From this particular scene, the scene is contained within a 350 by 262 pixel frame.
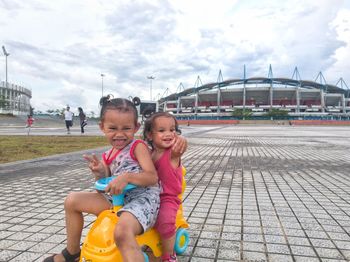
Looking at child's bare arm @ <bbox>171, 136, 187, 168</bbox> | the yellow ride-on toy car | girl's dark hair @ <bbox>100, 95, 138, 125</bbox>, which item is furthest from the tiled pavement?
girl's dark hair @ <bbox>100, 95, 138, 125</bbox>

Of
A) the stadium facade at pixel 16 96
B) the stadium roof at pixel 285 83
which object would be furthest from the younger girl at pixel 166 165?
the stadium roof at pixel 285 83

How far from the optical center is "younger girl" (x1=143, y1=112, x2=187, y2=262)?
2223 millimetres

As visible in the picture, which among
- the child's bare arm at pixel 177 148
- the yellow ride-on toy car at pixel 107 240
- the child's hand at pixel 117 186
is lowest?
the yellow ride-on toy car at pixel 107 240

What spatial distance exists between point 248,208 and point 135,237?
2.40 meters

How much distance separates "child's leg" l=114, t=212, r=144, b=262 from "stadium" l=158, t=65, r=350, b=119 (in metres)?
92.6

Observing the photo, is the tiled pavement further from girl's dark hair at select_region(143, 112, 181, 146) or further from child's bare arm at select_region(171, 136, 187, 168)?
girl's dark hair at select_region(143, 112, 181, 146)

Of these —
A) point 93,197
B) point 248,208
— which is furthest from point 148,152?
point 248,208

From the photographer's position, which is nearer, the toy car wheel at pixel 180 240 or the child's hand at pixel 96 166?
the child's hand at pixel 96 166

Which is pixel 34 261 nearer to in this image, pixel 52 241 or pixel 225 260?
pixel 52 241

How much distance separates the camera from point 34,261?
8.30ft

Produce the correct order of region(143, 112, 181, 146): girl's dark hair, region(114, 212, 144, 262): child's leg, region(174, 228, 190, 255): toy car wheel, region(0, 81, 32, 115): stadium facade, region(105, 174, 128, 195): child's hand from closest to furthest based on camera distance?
region(114, 212, 144, 262): child's leg, region(105, 174, 128, 195): child's hand, region(143, 112, 181, 146): girl's dark hair, region(174, 228, 190, 255): toy car wheel, region(0, 81, 32, 115): stadium facade

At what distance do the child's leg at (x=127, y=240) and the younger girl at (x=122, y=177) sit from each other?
6cm

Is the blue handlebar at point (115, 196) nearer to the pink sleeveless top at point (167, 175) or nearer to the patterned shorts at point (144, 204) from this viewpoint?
the patterned shorts at point (144, 204)

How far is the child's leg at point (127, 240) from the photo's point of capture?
1827mm
